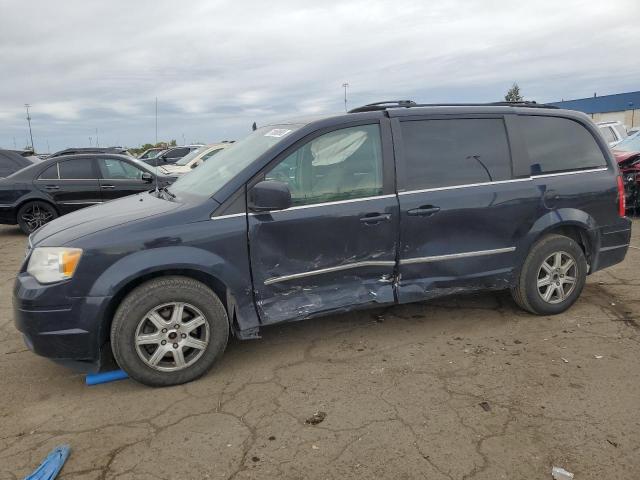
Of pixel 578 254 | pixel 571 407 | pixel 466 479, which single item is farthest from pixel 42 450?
pixel 578 254

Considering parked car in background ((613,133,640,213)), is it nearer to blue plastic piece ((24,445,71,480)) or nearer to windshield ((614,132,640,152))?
windshield ((614,132,640,152))

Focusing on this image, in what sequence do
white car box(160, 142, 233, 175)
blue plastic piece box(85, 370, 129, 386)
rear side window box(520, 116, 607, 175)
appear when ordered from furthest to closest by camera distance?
white car box(160, 142, 233, 175), rear side window box(520, 116, 607, 175), blue plastic piece box(85, 370, 129, 386)

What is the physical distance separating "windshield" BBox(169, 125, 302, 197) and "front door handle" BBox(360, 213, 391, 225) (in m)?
0.85

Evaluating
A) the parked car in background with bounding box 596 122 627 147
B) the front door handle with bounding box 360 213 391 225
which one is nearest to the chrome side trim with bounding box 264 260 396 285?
the front door handle with bounding box 360 213 391 225

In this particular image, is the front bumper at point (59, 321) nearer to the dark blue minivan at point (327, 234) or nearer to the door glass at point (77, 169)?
the dark blue minivan at point (327, 234)

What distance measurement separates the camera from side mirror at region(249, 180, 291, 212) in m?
3.46

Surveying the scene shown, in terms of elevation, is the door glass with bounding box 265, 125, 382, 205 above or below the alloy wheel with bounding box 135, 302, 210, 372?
above

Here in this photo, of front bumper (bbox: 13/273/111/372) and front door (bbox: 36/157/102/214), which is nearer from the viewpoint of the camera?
front bumper (bbox: 13/273/111/372)

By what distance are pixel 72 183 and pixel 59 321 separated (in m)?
6.91

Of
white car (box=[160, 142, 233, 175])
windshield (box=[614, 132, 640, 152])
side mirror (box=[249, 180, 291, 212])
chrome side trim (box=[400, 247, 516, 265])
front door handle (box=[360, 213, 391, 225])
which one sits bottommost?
chrome side trim (box=[400, 247, 516, 265])

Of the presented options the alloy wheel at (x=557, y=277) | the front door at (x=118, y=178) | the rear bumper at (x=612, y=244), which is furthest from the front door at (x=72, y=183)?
the rear bumper at (x=612, y=244)

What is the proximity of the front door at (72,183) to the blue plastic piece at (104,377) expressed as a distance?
6429mm

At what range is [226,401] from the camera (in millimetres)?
3283

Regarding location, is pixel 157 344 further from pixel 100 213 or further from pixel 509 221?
pixel 509 221
